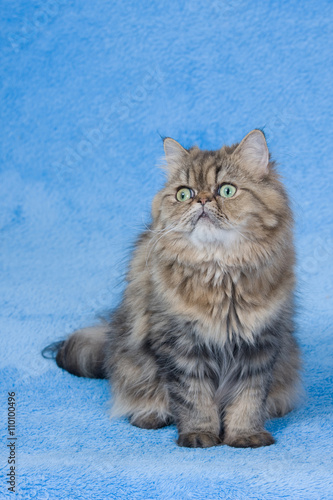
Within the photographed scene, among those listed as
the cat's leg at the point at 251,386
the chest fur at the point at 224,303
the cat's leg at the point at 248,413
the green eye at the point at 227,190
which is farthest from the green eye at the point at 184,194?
the cat's leg at the point at 248,413

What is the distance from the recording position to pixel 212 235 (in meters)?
2.23

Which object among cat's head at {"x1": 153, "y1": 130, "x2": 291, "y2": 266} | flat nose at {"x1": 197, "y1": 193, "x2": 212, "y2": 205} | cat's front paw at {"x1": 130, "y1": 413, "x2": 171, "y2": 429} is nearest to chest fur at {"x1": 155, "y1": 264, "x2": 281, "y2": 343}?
cat's head at {"x1": 153, "y1": 130, "x2": 291, "y2": 266}

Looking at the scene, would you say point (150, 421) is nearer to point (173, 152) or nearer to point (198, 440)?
point (198, 440)

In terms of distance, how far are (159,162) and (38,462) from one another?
117cm

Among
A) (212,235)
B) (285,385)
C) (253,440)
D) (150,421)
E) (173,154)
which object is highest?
(173,154)

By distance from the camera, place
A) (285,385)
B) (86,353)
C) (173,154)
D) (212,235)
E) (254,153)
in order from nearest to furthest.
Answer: (212,235)
(254,153)
(173,154)
(285,385)
(86,353)

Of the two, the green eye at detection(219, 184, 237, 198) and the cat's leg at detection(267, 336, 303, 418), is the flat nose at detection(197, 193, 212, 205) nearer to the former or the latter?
the green eye at detection(219, 184, 237, 198)

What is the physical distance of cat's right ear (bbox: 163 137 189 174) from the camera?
2455 millimetres

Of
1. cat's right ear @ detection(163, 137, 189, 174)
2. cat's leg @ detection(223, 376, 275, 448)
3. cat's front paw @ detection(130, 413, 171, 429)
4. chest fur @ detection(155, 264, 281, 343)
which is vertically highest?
cat's right ear @ detection(163, 137, 189, 174)

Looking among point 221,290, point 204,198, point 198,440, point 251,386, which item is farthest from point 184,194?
point 198,440

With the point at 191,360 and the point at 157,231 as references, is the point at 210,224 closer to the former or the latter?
the point at 157,231

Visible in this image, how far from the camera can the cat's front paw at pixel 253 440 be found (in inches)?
89.3

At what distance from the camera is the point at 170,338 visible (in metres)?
2.35

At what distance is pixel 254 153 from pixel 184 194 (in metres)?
0.28
